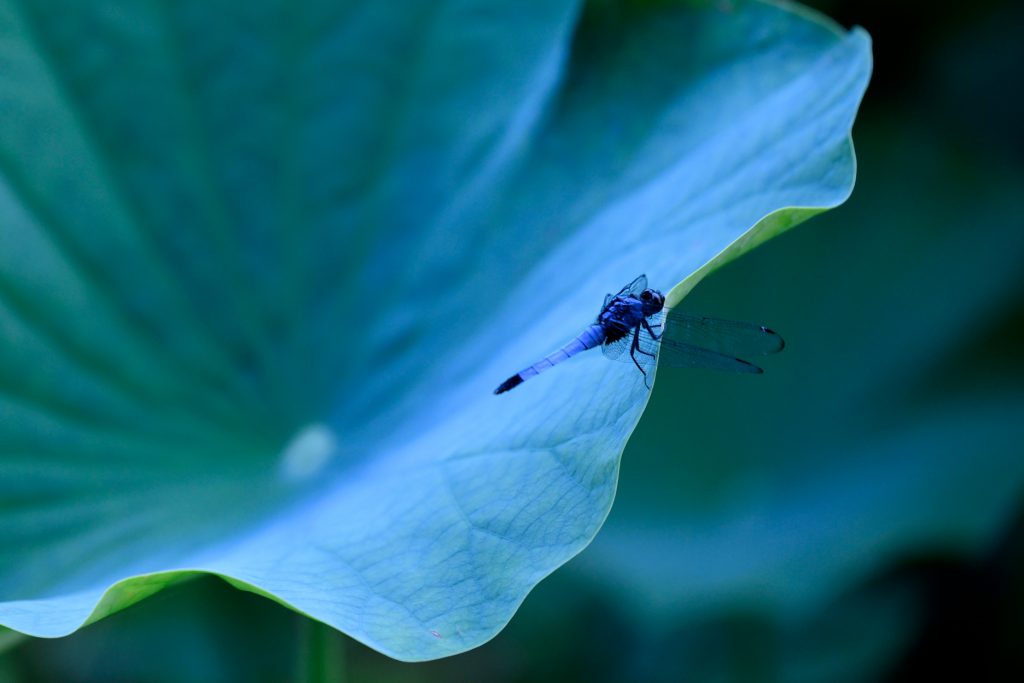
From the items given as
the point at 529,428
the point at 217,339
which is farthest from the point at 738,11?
the point at 217,339

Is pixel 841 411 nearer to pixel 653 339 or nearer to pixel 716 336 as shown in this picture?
pixel 716 336

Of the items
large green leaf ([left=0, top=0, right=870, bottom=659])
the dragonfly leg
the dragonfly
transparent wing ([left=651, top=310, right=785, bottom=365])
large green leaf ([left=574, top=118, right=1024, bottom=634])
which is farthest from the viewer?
large green leaf ([left=574, top=118, right=1024, bottom=634])

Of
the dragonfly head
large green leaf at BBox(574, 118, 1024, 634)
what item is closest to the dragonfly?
the dragonfly head

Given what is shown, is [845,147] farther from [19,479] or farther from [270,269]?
[19,479]

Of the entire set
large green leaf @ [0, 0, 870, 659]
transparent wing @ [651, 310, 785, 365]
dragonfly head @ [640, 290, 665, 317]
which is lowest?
dragonfly head @ [640, 290, 665, 317]

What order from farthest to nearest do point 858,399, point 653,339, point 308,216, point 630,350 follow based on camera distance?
point 858,399
point 308,216
point 653,339
point 630,350

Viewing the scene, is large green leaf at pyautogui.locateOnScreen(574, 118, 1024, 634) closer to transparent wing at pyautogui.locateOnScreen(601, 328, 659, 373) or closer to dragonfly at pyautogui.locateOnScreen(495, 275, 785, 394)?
dragonfly at pyautogui.locateOnScreen(495, 275, 785, 394)

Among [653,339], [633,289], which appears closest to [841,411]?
[653,339]
